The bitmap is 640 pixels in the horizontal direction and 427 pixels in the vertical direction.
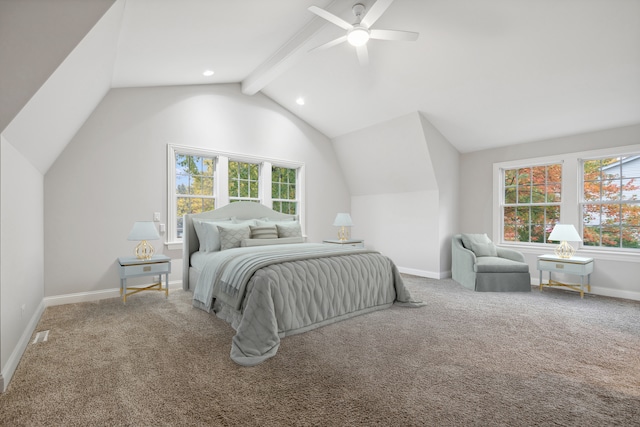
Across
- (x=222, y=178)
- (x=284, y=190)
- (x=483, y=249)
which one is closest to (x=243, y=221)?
(x=222, y=178)

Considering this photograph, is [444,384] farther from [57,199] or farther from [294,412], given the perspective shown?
[57,199]

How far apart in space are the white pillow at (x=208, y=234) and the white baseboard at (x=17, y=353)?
5.78 feet

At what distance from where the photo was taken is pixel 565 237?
14.5 feet

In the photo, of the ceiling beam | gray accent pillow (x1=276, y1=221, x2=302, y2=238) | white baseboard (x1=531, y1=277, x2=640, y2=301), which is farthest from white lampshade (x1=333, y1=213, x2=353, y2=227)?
white baseboard (x1=531, y1=277, x2=640, y2=301)

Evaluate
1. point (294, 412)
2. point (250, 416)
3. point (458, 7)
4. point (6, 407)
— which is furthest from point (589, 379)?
point (6, 407)

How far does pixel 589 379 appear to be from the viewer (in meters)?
2.15

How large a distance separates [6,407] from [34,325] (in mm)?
1574

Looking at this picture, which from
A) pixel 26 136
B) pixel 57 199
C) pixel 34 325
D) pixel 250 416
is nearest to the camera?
pixel 250 416

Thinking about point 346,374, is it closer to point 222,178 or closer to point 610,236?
point 222,178

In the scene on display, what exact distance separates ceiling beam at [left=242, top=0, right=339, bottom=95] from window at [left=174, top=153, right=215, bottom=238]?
1358 mm

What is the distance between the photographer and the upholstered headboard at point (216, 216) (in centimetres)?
445

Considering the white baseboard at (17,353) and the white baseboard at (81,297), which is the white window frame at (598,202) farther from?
the white baseboard at (81,297)

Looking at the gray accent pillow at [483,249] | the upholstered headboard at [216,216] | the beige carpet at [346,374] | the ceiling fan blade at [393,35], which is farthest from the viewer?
the gray accent pillow at [483,249]

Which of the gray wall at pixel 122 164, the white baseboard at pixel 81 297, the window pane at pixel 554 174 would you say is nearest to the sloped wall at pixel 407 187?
the window pane at pixel 554 174
